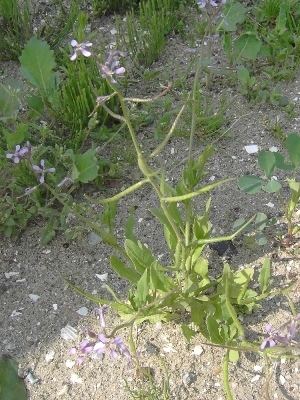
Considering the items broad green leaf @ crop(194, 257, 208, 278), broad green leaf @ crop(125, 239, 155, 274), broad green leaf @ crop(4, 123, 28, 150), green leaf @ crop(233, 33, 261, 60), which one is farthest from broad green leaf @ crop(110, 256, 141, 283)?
green leaf @ crop(233, 33, 261, 60)

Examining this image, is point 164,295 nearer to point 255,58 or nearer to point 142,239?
point 142,239

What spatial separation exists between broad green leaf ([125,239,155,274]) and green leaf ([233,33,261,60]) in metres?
1.15

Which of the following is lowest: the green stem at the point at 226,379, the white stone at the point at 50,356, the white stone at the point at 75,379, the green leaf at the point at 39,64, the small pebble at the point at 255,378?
the small pebble at the point at 255,378

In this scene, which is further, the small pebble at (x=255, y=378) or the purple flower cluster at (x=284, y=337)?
the small pebble at (x=255, y=378)

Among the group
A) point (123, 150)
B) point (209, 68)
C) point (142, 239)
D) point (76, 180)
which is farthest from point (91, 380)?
point (209, 68)

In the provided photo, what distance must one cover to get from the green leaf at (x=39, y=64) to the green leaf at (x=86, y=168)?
15.7 inches

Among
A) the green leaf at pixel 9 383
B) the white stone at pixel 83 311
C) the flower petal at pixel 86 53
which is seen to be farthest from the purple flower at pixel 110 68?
the white stone at pixel 83 311

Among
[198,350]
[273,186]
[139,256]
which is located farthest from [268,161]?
[198,350]

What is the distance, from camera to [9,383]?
991 mm

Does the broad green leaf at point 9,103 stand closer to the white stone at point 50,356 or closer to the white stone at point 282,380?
the white stone at point 50,356

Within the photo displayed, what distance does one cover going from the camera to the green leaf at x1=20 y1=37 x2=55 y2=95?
98.8 inches

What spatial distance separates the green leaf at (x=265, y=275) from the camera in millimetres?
1993

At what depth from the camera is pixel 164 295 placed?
1870 millimetres

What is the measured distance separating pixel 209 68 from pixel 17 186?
975 millimetres
